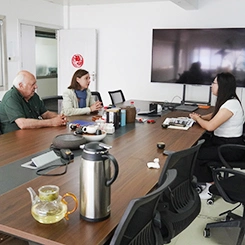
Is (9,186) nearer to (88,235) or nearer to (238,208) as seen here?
(88,235)

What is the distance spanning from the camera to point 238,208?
2988 mm

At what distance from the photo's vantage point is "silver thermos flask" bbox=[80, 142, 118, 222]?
1.20 meters

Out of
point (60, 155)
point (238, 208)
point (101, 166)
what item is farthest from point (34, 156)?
point (238, 208)

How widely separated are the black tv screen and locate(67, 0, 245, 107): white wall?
0.38 m

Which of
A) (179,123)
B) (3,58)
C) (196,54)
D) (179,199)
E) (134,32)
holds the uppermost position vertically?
(134,32)

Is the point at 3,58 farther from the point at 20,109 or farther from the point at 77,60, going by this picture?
the point at 20,109

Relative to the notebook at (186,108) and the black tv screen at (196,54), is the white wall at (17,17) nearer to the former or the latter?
the black tv screen at (196,54)

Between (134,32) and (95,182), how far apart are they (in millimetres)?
5240

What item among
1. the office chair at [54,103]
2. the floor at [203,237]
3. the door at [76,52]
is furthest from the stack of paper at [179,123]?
the door at [76,52]

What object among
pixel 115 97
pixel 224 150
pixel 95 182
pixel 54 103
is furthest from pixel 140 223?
pixel 115 97

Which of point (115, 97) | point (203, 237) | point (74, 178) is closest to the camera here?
point (74, 178)

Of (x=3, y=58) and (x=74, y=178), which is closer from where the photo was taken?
(x=74, y=178)

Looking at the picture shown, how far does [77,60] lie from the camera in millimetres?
6480

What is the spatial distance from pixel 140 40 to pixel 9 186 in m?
4.98
